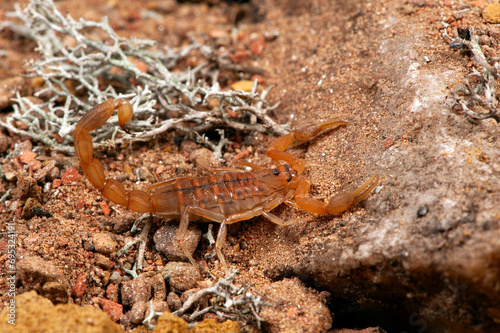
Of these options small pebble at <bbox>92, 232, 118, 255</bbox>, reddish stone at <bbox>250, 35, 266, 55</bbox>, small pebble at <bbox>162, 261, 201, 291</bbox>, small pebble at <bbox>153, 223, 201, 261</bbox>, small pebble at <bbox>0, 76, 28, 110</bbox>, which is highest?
reddish stone at <bbox>250, 35, 266, 55</bbox>

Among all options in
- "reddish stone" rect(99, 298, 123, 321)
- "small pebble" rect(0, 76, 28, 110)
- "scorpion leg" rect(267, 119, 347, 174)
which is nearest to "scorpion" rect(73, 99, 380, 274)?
"scorpion leg" rect(267, 119, 347, 174)

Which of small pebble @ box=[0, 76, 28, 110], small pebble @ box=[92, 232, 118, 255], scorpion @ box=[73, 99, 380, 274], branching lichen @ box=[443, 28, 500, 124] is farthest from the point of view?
small pebble @ box=[0, 76, 28, 110]

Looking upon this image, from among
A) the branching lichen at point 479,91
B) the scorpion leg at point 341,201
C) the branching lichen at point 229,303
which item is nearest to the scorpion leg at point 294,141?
the scorpion leg at point 341,201

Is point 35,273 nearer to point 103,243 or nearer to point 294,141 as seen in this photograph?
point 103,243

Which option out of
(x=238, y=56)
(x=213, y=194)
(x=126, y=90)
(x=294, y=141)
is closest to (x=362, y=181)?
(x=294, y=141)

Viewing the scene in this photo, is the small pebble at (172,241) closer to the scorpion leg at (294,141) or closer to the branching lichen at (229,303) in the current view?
the branching lichen at (229,303)

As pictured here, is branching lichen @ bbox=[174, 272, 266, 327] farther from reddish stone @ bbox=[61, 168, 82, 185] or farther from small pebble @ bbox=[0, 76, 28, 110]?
small pebble @ bbox=[0, 76, 28, 110]

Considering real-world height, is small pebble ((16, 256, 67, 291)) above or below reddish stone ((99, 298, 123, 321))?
above

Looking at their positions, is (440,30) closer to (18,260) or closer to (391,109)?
(391,109)
